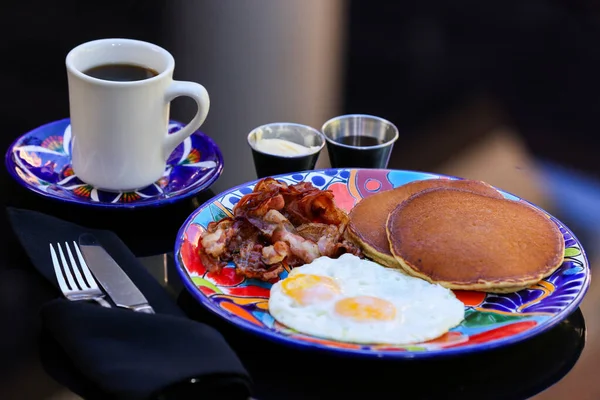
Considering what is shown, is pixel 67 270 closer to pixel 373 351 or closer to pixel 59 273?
pixel 59 273

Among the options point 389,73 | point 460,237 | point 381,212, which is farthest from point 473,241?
point 389,73

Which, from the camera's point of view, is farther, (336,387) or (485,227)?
(485,227)

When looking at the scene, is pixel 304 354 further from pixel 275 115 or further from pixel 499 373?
pixel 275 115

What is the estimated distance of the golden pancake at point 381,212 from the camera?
1651mm

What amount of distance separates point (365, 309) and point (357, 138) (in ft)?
2.74

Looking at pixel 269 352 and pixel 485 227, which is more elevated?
pixel 485 227

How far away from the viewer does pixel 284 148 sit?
203 centimetres

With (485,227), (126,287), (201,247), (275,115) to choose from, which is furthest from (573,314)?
(275,115)

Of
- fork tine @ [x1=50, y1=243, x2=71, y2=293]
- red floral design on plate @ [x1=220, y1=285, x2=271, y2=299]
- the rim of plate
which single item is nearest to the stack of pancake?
the rim of plate

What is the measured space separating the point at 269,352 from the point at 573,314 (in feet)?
A: 2.00

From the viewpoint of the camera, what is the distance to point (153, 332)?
1.34 m

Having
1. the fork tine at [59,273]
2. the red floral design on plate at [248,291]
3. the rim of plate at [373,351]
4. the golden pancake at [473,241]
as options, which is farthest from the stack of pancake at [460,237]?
the fork tine at [59,273]

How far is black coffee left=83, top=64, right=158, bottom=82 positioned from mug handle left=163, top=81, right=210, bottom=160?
0.07 meters

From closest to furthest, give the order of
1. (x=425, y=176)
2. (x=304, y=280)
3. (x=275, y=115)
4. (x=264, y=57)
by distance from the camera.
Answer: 1. (x=304, y=280)
2. (x=425, y=176)
3. (x=275, y=115)
4. (x=264, y=57)
